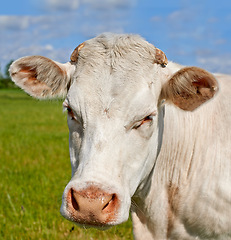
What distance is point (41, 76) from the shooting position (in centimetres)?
361

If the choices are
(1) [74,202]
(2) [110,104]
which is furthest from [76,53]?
(1) [74,202]

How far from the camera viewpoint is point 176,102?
347 cm

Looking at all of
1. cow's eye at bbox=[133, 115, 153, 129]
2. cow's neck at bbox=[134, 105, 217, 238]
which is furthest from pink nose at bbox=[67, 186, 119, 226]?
cow's neck at bbox=[134, 105, 217, 238]

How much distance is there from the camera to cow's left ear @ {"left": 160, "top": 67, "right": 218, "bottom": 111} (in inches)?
130

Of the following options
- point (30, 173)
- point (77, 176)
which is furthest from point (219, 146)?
point (30, 173)

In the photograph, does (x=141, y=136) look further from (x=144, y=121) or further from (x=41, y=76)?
(x=41, y=76)

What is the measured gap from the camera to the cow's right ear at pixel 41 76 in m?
3.50

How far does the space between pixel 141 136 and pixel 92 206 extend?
2.54 ft

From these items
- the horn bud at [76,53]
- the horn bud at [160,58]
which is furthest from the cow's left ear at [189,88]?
the horn bud at [76,53]

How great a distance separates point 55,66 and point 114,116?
88cm

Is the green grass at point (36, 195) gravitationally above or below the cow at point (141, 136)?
below

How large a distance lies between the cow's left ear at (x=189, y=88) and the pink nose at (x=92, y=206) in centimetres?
115

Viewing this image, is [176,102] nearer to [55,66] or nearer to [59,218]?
[55,66]

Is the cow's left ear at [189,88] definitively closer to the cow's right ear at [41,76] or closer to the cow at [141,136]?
the cow at [141,136]
